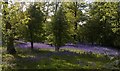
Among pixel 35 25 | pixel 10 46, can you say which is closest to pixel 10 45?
pixel 10 46

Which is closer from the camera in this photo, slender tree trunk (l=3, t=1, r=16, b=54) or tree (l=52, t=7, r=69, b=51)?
slender tree trunk (l=3, t=1, r=16, b=54)

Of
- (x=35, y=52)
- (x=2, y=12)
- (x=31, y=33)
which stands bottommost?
(x=35, y=52)

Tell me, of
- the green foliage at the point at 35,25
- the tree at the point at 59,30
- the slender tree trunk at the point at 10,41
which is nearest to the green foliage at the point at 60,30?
the tree at the point at 59,30

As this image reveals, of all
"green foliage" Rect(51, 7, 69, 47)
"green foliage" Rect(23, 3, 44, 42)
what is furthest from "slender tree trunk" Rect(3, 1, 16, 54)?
"green foliage" Rect(51, 7, 69, 47)

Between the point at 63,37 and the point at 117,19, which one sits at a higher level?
the point at 117,19

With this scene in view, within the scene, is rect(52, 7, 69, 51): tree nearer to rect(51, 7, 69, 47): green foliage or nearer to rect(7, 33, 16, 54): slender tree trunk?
rect(51, 7, 69, 47): green foliage

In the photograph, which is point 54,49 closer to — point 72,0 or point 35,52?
point 35,52

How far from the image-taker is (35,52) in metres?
3.02

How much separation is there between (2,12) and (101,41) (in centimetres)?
108

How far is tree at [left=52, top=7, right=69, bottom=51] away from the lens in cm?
302

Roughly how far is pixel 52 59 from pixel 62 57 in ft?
0.35

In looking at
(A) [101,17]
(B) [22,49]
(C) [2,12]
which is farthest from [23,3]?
(A) [101,17]

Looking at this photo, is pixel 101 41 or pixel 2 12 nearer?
pixel 2 12

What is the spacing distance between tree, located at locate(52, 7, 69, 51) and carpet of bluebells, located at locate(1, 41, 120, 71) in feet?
0.18
